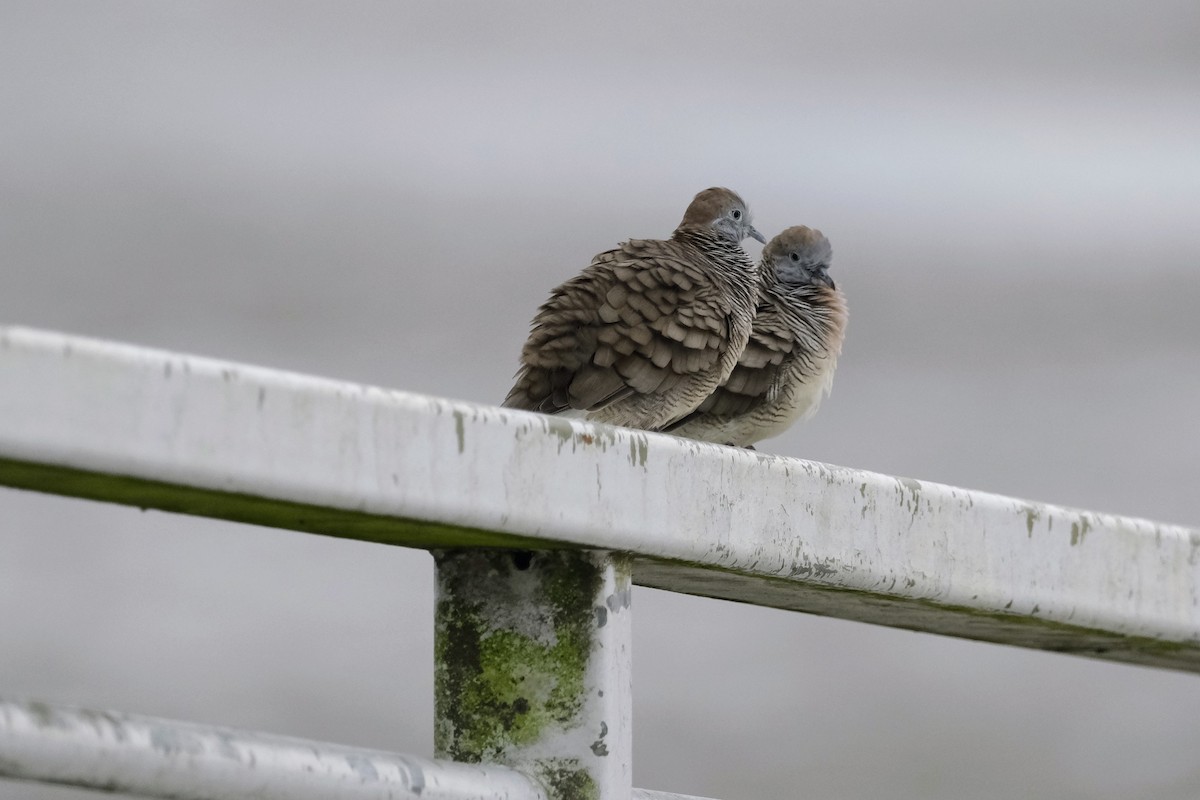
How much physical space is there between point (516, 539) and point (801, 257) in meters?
2.64

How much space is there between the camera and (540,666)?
52.7 inches

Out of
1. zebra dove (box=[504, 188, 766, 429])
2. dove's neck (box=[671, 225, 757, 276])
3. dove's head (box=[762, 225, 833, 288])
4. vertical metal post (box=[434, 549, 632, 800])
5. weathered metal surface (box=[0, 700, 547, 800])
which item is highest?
dove's head (box=[762, 225, 833, 288])

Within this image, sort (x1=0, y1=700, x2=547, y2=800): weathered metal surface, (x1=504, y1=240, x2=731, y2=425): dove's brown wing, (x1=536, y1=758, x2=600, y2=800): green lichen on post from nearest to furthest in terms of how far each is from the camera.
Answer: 1. (x1=0, y1=700, x2=547, y2=800): weathered metal surface
2. (x1=536, y1=758, x2=600, y2=800): green lichen on post
3. (x1=504, y1=240, x2=731, y2=425): dove's brown wing

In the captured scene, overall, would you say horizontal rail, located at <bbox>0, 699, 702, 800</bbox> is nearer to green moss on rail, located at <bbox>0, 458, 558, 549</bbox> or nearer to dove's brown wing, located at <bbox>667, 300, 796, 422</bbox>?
green moss on rail, located at <bbox>0, 458, 558, 549</bbox>

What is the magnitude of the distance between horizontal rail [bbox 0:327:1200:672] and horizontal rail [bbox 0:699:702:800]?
145mm

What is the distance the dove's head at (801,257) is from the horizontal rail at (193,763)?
2.70 meters

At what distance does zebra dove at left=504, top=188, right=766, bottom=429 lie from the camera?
3.03m

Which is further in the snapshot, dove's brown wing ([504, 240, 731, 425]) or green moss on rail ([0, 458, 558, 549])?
dove's brown wing ([504, 240, 731, 425])

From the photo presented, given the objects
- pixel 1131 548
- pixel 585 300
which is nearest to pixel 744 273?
pixel 585 300

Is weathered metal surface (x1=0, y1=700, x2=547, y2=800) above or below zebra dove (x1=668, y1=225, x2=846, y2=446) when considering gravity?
below

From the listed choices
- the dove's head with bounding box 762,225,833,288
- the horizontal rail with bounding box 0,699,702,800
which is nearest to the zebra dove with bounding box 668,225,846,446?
the dove's head with bounding box 762,225,833,288

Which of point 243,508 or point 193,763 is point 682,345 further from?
point 193,763

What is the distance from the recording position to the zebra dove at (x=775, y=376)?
3469 millimetres

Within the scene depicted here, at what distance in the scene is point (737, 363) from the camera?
342cm
